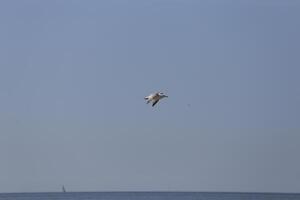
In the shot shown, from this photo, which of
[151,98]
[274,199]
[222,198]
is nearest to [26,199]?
[222,198]

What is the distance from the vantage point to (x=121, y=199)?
9000cm

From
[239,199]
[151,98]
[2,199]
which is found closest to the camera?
[151,98]

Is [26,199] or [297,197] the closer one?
[297,197]

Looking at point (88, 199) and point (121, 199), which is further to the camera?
point (88, 199)

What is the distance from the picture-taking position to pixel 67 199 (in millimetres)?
101875

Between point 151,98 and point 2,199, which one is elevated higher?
point 2,199

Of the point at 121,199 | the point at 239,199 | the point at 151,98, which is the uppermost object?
the point at 239,199

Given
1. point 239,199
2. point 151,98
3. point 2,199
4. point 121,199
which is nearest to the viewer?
point 151,98

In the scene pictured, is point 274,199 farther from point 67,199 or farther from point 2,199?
point 2,199

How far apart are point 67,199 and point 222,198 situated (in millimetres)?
19011

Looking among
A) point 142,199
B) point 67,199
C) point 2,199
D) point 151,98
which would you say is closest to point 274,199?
point 142,199

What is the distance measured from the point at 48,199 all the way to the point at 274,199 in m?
27.6

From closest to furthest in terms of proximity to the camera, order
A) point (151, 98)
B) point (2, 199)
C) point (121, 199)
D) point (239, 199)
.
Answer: point (151, 98) < point (121, 199) < point (2, 199) < point (239, 199)

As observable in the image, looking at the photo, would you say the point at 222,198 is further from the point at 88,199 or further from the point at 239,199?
the point at 88,199
